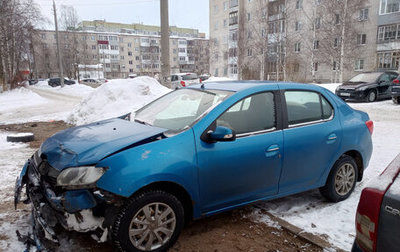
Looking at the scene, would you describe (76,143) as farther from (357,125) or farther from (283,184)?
(357,125)

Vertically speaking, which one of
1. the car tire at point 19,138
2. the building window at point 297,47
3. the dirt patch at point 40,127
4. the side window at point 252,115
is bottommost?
the dirt patch at point 40,127

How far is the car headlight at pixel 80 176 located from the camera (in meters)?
2.46

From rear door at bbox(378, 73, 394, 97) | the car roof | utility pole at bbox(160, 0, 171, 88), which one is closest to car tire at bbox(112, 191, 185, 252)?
the car roof

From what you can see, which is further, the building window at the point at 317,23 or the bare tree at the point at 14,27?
the building window at the point at 317,23

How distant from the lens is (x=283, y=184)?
3455mm

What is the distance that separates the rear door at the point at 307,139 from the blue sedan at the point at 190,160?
0.01 meters

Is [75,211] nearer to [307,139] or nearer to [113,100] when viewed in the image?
[307,139]

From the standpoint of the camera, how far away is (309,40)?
3900cm

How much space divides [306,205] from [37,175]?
10.7ft

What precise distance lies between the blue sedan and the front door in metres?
0.01

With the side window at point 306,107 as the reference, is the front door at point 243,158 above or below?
below

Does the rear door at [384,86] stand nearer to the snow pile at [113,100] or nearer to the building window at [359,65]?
the snow pile at [113,100]

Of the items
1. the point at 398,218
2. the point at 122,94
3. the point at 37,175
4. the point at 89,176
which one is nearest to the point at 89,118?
the point at 122,94

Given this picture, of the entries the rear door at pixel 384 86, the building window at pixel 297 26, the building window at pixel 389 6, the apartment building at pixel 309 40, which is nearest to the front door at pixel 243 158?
the rear door at pixel 384 86
